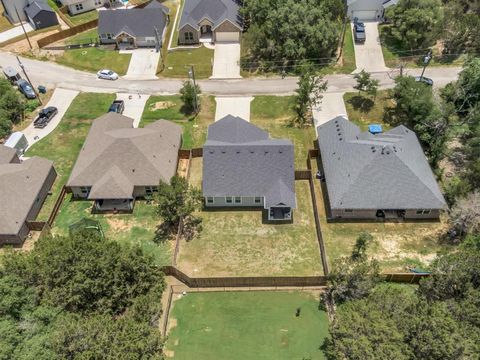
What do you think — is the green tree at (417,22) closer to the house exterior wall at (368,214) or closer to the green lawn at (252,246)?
the house exterior wall at (368,214)

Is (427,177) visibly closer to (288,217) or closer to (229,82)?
(288,217)

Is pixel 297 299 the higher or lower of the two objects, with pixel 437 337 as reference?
lower

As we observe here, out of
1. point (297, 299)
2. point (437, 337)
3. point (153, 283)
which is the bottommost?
point (297, 299)

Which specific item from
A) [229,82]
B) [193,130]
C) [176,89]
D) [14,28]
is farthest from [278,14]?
[14,28]

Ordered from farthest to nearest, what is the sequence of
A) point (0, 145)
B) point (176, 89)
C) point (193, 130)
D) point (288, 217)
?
point (176, 89), point (193, 130), point (0, 145), point (288, 217)

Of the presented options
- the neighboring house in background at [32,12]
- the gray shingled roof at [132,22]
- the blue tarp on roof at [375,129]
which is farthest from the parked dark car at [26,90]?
the blue tarp on roof at [375,129]

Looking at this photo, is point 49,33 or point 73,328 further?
point 49,33
